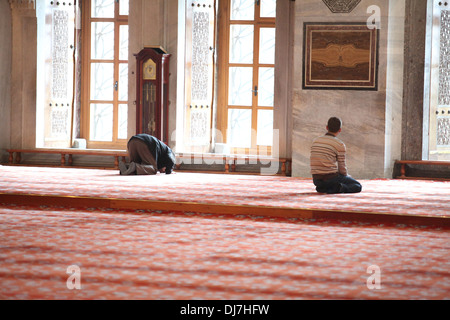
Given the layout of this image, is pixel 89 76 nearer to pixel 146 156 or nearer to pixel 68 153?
pixel 68 153

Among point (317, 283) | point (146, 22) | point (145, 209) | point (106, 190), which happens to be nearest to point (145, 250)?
point (317, 283)

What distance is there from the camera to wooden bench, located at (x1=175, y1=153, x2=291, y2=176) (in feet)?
28.8

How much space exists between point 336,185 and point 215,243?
2.51m

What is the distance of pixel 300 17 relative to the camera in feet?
27.2

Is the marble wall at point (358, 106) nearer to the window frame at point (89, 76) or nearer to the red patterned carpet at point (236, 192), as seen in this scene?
the red patterned carpet at point (236, 192)

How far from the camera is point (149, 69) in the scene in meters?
8.91

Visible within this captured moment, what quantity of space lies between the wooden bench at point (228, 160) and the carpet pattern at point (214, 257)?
12.5ft

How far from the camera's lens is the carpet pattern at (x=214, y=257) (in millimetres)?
2709

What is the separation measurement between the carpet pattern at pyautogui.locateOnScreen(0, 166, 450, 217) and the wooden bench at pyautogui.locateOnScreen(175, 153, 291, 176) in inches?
32.0

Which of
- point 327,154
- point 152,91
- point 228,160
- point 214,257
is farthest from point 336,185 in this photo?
point 152,91

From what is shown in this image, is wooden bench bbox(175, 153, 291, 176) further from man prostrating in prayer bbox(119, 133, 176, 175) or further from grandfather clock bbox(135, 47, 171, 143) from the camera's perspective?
man prostrating in prayer bbox(119, 133, 176, 175)

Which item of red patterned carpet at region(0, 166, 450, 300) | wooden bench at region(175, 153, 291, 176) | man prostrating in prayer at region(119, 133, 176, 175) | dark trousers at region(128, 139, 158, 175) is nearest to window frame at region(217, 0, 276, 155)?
wooden bench at region(175, 153, 291, 176)

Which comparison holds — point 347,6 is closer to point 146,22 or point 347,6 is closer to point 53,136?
point 146,22

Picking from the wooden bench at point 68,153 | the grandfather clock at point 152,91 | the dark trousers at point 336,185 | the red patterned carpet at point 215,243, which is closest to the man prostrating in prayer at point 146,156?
the grandfather clock at point 152,91
